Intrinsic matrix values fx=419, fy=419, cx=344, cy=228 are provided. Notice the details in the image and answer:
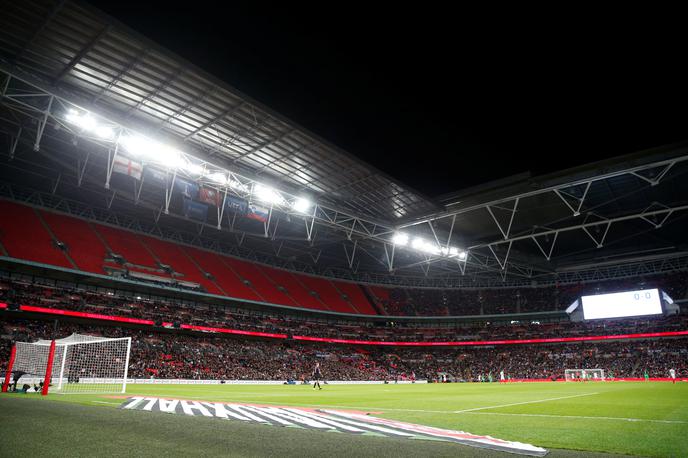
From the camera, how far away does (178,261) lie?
139 feet

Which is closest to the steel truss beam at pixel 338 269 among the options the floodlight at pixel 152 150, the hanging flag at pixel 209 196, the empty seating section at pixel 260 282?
the empty seating section at pixel 260 282

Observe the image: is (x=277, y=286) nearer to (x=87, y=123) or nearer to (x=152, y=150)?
(x=152, y=150)

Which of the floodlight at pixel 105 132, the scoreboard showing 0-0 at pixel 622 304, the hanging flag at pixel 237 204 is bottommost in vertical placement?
the scoreboard showing 0-0 at pixel 622 304

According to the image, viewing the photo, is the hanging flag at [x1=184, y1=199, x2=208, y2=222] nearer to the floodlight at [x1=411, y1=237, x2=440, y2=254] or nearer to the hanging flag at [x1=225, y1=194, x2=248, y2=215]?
the hanging flag at [x1=225, y1=194, x2=248, y2=215]

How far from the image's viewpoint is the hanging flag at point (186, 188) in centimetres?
2358

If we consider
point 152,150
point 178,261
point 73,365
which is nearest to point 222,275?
point 178,261

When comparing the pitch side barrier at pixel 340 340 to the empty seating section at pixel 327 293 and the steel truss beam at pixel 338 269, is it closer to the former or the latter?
the empty seating section at pixel 327 293

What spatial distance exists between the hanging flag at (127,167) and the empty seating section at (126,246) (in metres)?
18.7

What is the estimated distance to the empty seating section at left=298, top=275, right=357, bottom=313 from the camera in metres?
52.1

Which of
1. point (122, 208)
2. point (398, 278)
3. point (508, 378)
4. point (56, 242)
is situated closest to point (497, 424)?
point (56, 242)

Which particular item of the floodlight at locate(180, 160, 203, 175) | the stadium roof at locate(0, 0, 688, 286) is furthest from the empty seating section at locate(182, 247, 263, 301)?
the floodlight at locate(180, 160, 203, 175)

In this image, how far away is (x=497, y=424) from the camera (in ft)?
23.2

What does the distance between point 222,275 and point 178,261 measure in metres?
4.79

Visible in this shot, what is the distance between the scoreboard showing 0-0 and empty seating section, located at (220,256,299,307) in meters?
31.5
